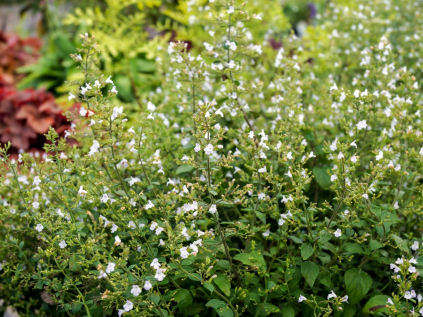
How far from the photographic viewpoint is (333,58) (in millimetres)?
→ 2777

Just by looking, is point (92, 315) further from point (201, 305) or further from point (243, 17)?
point (243, 17)

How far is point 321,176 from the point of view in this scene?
2.14 meters

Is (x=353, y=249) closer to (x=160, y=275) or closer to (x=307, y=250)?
(x=307, y=250)

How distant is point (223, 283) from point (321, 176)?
881mm

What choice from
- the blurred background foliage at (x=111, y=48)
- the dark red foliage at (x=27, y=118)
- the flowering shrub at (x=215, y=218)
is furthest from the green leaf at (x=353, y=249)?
the dark red foliage at (x=27, y=118)

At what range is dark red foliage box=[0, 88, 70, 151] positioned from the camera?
4078 millimetres

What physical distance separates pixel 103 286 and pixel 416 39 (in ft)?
9.61

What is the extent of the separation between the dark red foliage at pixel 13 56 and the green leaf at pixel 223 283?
5.00 m

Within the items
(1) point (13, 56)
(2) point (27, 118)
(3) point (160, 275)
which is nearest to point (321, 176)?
(3) point (160, 275)

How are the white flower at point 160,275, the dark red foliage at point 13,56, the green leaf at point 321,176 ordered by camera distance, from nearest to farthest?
the white flower at point 160,275 → the green leaf at point 321,176 → the dark red foliage at point 13,56

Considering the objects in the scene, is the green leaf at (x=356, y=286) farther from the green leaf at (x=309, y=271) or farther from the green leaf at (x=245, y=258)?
the green leaf at (x=245, y=258)

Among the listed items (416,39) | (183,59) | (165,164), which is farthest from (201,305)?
(416,39)

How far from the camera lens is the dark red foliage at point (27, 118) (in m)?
4.08

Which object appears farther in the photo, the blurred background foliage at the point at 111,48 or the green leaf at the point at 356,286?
the blurred background foliage at the point at 111,48
